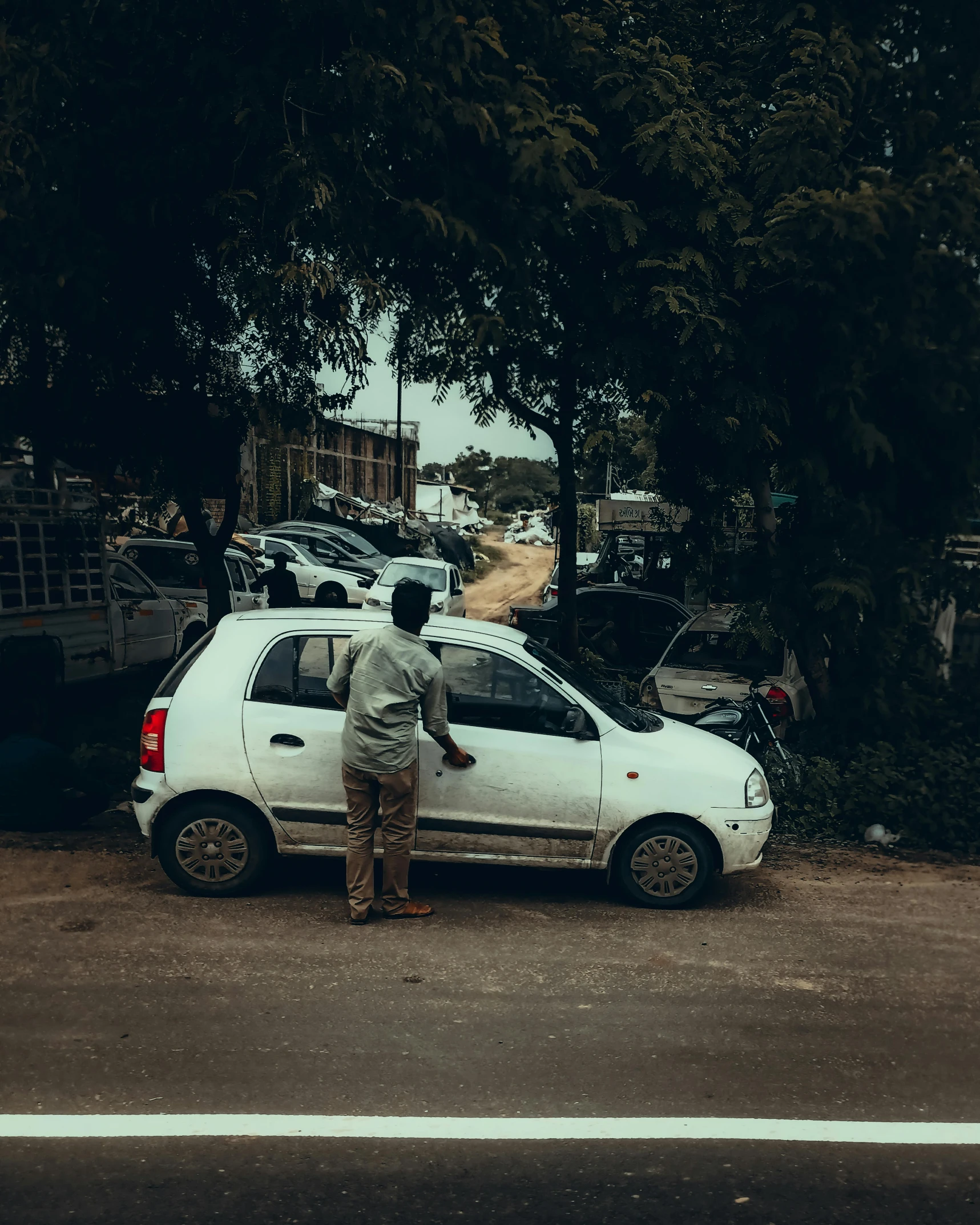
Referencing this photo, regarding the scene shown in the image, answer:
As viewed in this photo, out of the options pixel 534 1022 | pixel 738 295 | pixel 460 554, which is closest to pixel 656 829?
pixel 534 1022

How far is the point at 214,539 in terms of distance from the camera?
13.4m

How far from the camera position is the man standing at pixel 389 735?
5.80 m

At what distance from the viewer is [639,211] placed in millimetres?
8484

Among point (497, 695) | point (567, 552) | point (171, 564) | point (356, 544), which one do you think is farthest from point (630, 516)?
point (497, 695)

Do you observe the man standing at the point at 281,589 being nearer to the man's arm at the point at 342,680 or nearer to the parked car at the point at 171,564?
the parked car at the point at 171,564

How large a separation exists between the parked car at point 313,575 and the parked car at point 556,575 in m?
4.01

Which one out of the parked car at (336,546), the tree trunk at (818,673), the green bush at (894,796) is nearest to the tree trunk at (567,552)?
the tree trunk at (818,673)

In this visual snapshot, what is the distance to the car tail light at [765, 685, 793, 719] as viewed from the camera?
1002 centimetres

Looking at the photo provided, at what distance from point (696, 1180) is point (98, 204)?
7.52 meters

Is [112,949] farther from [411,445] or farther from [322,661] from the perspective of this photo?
[411,445]

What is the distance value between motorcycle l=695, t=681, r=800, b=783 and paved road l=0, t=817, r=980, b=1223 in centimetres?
177

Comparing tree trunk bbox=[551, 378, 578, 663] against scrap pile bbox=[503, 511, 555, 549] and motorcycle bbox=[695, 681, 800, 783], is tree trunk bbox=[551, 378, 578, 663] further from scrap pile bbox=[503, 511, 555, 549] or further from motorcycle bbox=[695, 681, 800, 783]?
scrap pile bbox=[503, 511, 555, 549]

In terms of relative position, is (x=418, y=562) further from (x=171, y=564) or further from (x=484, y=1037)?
(x=484, y=1037)

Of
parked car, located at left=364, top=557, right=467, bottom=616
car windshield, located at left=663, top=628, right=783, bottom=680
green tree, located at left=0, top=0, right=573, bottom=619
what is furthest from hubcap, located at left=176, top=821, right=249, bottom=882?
parked car, located at left=364, top=557, right=467, bottom=616
